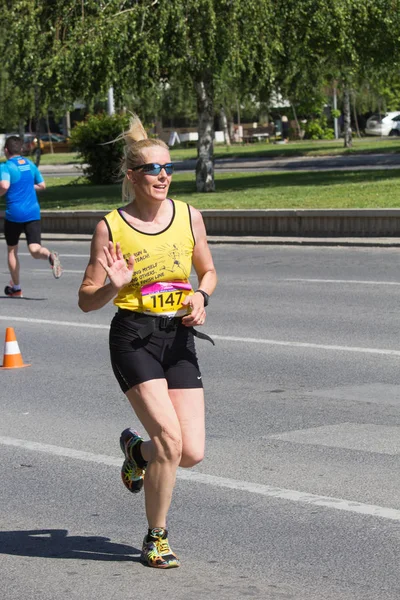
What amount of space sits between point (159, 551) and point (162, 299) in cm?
105

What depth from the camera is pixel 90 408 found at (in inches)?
328

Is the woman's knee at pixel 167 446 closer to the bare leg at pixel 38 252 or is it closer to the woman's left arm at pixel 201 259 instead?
the woman's left arm at pixel 201 259

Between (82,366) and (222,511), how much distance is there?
14.4 ft

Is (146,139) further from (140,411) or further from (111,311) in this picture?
(111,311)

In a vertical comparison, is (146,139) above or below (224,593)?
above

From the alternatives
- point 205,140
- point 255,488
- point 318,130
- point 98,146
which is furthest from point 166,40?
point 318,130

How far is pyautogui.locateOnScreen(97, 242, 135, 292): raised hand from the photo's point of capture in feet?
15.7

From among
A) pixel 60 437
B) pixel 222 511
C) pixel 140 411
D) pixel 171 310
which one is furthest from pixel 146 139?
pixel 60 437

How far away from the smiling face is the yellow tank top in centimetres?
14

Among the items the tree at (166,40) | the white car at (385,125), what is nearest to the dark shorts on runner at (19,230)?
the tree at (166,40)

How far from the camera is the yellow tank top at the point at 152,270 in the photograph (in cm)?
503

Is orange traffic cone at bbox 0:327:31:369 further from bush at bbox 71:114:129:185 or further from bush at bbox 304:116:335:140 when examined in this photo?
bush at bbox 304:116:335:140

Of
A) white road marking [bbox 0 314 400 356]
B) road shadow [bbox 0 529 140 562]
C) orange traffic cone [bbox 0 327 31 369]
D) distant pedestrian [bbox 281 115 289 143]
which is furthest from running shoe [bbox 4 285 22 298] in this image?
distant pedestrian [bbox 281 115 289 143]

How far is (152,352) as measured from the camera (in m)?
5.02
